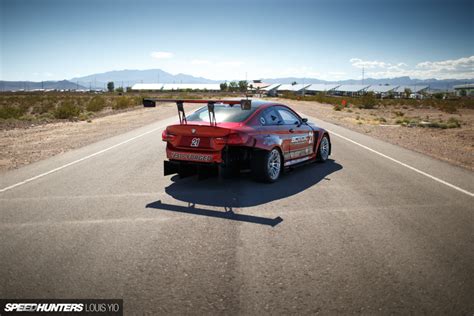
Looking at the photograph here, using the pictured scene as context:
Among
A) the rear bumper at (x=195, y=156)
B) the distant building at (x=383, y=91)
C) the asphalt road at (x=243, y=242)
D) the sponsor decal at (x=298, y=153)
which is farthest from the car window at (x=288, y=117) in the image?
the distant building at (x=383, y=91)

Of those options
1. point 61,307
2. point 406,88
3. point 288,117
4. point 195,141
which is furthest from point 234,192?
point 406,88

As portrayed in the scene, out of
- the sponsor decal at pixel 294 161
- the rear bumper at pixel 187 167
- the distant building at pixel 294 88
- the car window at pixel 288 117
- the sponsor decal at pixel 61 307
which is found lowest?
the sponsor decal at pixel 61 307

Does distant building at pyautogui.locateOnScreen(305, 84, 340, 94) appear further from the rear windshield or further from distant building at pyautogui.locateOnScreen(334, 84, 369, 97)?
the rear windshield

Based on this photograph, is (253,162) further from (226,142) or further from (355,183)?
(355,183)

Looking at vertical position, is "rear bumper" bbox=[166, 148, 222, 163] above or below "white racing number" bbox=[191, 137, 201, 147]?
below

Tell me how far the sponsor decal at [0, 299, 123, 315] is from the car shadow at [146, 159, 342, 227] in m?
2.44

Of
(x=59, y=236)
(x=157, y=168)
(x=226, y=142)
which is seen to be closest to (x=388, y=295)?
(x=59, y=236)

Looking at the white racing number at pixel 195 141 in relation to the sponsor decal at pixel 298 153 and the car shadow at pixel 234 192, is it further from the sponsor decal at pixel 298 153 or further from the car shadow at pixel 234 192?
the sponsor decal at pixel 298 153

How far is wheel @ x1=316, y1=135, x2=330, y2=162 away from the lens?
9641mm

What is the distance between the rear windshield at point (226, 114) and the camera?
7.42 meters

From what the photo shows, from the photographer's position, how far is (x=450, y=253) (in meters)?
4.30

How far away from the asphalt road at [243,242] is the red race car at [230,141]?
1.23ft

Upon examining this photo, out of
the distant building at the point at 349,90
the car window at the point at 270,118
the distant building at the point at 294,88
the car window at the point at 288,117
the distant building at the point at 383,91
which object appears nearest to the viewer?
the car window at the point at 270,118

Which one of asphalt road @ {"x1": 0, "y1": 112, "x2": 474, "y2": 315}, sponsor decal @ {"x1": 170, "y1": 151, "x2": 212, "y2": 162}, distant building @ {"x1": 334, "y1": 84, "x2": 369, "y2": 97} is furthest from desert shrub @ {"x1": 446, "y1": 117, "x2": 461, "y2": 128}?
distant building @ {"x1": 334, "y1": 84, "x2": 369, "y2": 97}
